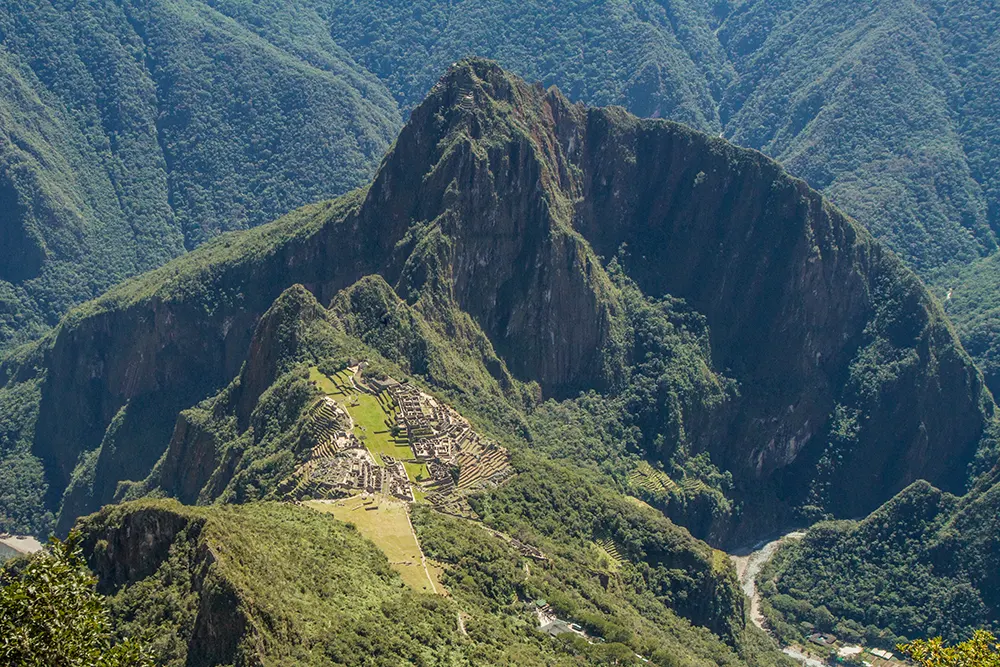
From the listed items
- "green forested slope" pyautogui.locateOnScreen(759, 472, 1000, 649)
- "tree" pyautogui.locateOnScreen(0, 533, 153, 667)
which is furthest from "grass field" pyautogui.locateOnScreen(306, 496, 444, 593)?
"green forested slope" pyautogui.locateOnScreen(759, 472, 1000, 649)

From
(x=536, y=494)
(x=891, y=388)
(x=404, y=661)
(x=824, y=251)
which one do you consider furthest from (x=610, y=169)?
(x=404, y=661)

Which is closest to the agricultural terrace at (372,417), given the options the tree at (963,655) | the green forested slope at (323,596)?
the green forested slope at (323,596)

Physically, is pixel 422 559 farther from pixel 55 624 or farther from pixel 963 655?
pixel 55 624

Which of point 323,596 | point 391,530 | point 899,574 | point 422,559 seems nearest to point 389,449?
point 391,530

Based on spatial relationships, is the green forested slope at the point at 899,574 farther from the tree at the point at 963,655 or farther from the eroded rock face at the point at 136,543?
the tree at the point at 963,655

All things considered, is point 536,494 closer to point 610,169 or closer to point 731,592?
point 731,592

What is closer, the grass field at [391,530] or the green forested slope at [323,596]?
the green forested slope at [323,596]
